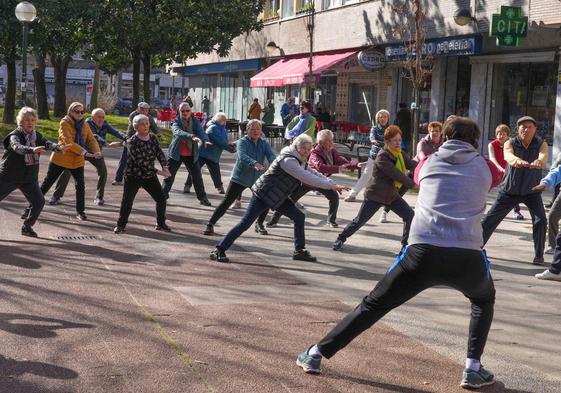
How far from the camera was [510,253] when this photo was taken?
37.1 ft

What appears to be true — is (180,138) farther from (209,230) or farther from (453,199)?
(453,199)

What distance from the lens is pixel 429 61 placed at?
A: 25938 millimetres

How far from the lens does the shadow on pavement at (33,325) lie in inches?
255

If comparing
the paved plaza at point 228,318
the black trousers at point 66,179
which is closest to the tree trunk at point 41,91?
the black trousers at point 66,179

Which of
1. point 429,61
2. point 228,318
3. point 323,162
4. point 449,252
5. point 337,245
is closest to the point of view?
point 449,252

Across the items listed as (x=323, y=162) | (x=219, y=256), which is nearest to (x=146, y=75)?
(x=323, y=162)

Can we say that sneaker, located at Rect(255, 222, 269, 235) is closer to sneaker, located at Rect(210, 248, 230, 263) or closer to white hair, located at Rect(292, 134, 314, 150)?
sneaker, located at Rect(210, 248, 230, 263)

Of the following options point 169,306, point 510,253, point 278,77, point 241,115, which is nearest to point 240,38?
point 241,115

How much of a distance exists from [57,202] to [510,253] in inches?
274

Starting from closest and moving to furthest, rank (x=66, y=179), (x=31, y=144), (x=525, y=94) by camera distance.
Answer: (x=31, y=144), (x=66, y=179), (x=525, y=94)

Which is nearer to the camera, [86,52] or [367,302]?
[367,302]

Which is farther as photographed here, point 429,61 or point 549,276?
point 429,61

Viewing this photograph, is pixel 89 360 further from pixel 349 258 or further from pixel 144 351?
pixel 349 258

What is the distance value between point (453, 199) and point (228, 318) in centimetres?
245
